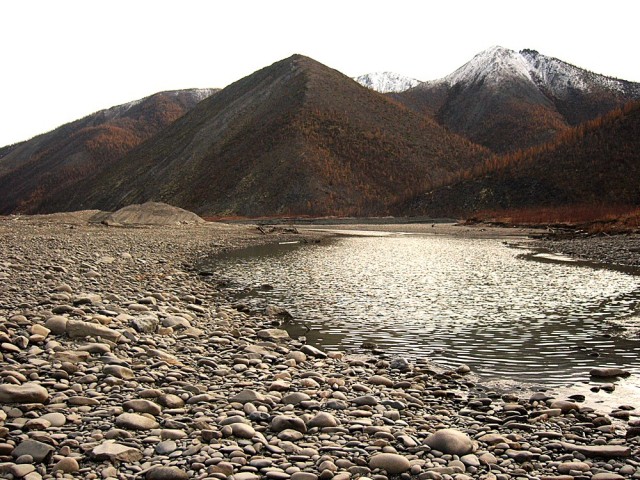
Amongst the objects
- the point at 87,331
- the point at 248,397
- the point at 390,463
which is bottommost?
the point at 390,463

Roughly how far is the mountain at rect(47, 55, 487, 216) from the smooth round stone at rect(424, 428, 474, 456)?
102 metres

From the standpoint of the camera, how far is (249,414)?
625 cm

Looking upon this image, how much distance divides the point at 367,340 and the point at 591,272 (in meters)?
15.0

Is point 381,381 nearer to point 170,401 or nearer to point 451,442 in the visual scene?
point 451,442

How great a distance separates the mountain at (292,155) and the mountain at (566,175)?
20.4m

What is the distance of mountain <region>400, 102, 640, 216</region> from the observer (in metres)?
78.8

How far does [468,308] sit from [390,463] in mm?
9804

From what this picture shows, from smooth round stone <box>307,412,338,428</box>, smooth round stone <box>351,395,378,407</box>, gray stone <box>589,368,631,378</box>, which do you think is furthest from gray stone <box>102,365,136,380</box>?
gray stone <box>589,368,631,378</box>

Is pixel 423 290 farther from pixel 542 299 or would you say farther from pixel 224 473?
pixel 224 473

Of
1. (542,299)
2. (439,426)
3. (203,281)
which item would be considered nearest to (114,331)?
(439,426)

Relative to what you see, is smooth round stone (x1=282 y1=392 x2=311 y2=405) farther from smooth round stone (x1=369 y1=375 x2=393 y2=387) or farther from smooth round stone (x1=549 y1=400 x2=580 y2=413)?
smooth round stone (x1=549 y1=400 x2=580 y2=413)

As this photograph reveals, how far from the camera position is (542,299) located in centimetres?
1555

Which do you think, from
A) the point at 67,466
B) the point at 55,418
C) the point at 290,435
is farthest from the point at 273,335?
the point at 67,466

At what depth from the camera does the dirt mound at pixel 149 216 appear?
2143 inches
